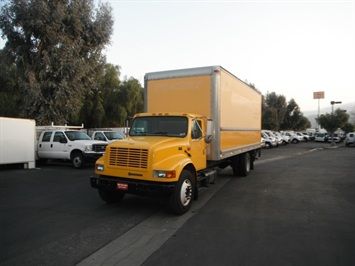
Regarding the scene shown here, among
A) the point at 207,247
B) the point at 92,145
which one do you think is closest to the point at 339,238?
the point at 207,247

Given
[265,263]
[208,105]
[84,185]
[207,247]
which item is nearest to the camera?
[265,263]

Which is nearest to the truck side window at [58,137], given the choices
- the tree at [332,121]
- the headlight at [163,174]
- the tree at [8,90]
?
the tree at [8,90]

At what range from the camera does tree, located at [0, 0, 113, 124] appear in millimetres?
23625

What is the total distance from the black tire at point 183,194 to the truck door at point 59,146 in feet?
37.8

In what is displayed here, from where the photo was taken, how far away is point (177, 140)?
8750 mm

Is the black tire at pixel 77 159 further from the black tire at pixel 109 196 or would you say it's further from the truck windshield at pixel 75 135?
the black tire at pixel 109 196

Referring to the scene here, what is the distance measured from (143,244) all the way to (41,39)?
21.9 m

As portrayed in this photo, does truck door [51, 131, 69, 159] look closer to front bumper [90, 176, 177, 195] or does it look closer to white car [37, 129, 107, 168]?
white car [37, 129, 107, 168]

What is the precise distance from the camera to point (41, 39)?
24.5m

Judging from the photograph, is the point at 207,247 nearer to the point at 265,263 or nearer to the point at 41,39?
the point at 265,263

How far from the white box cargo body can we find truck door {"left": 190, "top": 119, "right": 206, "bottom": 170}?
637mm

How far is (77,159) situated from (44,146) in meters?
2.41

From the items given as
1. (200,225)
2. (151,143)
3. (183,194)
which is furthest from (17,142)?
(200,225)

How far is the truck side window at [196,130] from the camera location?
9293mm
